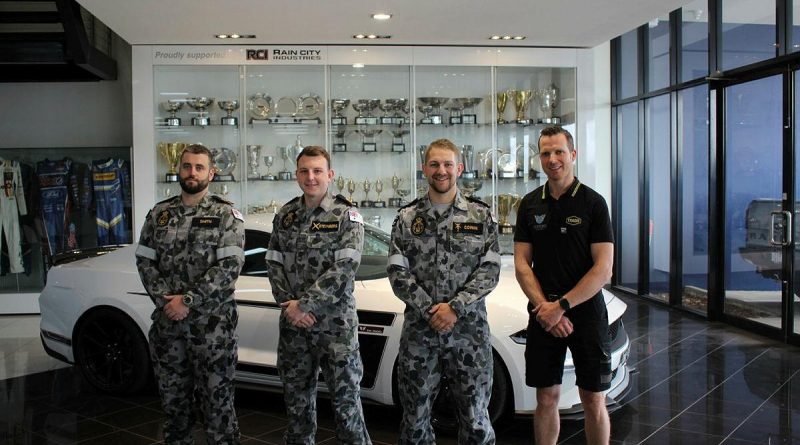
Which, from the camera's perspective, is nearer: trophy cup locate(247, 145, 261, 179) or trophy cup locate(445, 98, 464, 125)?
trophy cup locate(247, 145, 261, 179)

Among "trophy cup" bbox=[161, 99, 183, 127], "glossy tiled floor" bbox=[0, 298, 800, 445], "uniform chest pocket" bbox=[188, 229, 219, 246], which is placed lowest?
"glossy tiled floor" bbox=[0, 298, 800, 445]

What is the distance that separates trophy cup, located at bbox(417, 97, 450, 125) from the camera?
800 cm

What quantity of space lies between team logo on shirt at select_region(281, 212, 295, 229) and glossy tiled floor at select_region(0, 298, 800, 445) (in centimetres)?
132

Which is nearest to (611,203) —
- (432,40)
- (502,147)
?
(502,147)

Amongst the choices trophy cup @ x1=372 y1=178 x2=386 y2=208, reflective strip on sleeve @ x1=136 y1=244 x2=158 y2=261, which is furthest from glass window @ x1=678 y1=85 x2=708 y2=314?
reflective strip on sleeve @ x1=136 y1=244 x2=158 y2=261

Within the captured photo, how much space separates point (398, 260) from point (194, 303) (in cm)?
98

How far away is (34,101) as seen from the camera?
8.87 metres

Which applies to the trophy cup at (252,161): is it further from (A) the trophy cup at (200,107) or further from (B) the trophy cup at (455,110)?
(B) the trophy cup at (455,110)

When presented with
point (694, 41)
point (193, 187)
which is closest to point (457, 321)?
point (193, 187)

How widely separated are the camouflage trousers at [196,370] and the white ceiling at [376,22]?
3.40m

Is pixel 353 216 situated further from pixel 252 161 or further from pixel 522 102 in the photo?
pixel 522 102

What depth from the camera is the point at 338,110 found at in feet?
26.1

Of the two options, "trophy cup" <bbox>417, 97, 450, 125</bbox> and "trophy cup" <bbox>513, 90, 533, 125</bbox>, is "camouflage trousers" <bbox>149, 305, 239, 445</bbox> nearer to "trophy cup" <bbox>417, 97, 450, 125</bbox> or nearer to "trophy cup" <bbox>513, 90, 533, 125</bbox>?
"trophy cup" <bbox>417, 97, 450, 125</bbox>

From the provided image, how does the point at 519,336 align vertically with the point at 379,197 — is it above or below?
below
